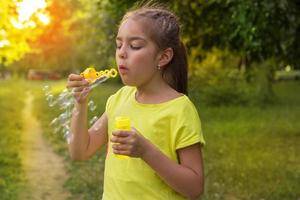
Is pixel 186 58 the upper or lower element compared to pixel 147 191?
upper

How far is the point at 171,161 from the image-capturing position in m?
2.20

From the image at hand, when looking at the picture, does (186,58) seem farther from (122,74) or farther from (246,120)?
(246,120)

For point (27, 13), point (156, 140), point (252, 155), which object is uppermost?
point (27, 13)

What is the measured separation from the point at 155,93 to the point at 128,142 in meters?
0.39

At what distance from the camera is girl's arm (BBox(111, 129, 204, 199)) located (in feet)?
6.61

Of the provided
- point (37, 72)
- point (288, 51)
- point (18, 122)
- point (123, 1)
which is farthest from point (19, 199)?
point (37, 72)

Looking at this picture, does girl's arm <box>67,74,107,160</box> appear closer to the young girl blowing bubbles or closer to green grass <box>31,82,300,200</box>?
the young girl blowing bubbles

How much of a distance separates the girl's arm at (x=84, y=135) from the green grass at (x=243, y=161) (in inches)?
208

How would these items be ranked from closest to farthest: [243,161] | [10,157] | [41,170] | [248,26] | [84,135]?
[84,135] < [248,26] < [41,170] < [243,161] < [10,157]

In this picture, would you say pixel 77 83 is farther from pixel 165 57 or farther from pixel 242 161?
pixel 242 161

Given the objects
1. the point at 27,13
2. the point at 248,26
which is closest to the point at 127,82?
the point at 248,26

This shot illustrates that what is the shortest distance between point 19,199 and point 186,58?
18.9 feet

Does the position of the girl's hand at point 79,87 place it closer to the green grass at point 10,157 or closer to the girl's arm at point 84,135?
the girl's arm at point 84,135

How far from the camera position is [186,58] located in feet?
7.97
